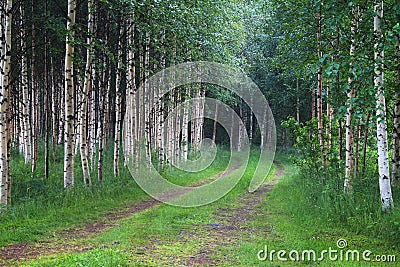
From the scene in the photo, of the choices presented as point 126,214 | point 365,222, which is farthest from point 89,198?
point 365,222

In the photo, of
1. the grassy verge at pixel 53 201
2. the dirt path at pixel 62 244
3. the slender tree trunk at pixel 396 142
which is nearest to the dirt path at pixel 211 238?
the dirt path at pixel 62 244

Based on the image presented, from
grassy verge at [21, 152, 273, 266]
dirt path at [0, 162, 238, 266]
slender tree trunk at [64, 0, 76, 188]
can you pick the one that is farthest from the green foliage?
slender tree trunk at [64, 0, 76, 188]

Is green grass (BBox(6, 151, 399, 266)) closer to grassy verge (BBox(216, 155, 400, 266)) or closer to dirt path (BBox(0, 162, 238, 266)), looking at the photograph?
grassy verge (BBox(216, 155, 400, 266))

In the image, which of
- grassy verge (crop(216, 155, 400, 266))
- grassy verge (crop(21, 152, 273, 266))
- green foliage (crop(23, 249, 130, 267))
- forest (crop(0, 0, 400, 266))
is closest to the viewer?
green foliage (crop(23, 249, 130, 267))

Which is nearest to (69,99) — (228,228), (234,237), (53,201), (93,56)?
(93,56)

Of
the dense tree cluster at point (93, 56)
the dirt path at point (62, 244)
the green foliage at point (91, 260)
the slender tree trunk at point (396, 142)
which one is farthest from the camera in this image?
the dense tree cluster at point (93, 56)

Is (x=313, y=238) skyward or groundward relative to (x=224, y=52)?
groundward

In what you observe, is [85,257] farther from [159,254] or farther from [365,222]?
[365,222]

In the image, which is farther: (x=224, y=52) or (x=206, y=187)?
(x=224, y=52)

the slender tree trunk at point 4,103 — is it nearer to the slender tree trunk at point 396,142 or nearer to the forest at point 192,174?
the forest at point 192,174

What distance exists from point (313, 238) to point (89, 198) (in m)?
6.59

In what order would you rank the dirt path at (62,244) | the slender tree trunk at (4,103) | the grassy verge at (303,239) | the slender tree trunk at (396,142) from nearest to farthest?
the grassy verge at (303,239)
the dirt path at (62,244)
the slender tree trunk at (4,103)
the slender tree trunk at (396,142)

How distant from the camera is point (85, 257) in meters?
6.32

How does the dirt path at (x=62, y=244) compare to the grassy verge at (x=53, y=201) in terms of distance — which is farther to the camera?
the grassy verge at (x=53, y=201)
